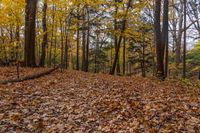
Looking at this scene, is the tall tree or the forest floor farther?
the tall tree

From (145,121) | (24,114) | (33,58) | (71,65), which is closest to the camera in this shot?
(145,121)

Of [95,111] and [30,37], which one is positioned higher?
[30,37]

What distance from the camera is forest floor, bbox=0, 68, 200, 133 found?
17.0 ft

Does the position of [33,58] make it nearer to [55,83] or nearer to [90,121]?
[55,83]

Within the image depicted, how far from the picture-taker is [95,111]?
6379mm

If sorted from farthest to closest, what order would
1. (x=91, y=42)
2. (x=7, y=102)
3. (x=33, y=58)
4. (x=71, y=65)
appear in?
(x=71, y=65) < (x=91, y=42) < (x=33, y=58) < (x=7, y=102)

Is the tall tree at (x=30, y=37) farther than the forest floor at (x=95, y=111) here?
Yes

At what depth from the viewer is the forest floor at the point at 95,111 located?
5.19 meters

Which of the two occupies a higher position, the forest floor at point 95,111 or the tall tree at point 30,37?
the tall tree at point 30,37

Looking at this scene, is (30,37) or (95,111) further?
(30,37)

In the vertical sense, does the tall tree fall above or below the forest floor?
above

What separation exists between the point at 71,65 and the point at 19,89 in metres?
35.4

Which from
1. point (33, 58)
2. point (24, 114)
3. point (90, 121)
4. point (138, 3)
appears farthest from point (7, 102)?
point (138, 3)

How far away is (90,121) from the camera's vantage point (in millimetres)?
5637
